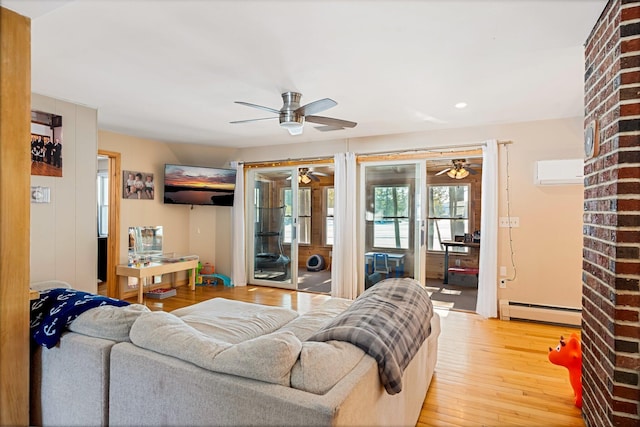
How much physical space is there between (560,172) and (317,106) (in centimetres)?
290

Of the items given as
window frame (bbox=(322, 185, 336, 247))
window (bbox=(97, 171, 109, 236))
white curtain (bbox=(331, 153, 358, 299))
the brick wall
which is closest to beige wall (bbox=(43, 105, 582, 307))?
white curtain (bbox=(331, 153, 358, 299))

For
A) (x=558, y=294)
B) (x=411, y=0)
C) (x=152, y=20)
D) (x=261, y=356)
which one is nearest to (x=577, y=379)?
(x=558, y=294)

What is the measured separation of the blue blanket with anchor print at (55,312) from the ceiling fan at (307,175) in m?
5.26

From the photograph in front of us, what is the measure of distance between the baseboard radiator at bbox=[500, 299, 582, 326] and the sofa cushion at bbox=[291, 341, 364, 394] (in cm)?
346

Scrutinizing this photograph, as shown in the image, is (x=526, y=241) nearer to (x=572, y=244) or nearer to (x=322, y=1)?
(x=572, y=244)

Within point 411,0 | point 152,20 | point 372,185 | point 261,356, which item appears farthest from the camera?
point 372,185

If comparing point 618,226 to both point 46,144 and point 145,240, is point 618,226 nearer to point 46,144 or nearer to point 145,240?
point 46,144

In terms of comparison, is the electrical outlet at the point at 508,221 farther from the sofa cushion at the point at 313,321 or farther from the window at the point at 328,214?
the window at the point at 328,214

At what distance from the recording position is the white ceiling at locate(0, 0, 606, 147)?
196 centimetres

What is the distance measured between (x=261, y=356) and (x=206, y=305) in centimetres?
178

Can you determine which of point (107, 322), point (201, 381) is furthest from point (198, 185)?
point (201, 381)

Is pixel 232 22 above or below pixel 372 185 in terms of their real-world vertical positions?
above

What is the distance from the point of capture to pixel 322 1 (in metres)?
1.86

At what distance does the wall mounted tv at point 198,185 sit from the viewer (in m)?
5.53
